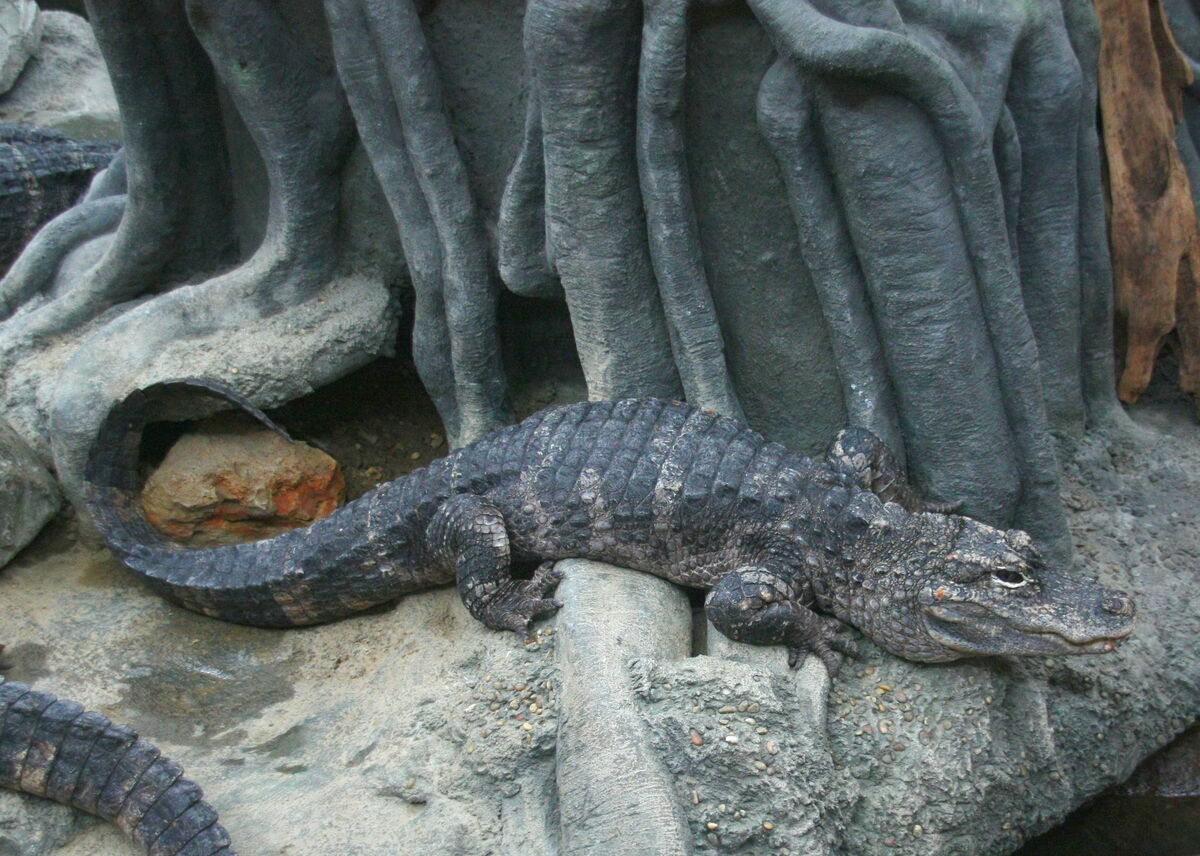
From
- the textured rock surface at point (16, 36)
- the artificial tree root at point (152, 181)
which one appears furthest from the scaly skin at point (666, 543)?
the textured rock surface at point (16, 36)

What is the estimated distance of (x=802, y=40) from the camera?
2594mm

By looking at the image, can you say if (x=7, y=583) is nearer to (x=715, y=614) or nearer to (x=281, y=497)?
(x=281, y=497)

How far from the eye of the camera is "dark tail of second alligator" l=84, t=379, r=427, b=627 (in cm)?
320

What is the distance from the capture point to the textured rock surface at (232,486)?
368 centimetres

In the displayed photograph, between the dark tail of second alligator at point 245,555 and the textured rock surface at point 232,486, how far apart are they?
0.37 ft

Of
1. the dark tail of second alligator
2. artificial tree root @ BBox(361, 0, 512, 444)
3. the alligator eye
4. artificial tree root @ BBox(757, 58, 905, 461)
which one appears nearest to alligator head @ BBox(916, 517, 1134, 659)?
the alligator eye

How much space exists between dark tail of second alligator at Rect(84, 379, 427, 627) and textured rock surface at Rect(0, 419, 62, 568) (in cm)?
31

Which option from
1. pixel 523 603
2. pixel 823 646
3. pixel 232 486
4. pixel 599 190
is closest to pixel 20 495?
pixel 232 486

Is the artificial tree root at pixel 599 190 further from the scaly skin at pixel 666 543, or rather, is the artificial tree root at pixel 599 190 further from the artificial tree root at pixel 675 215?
the scaly skin at pixel 666 543

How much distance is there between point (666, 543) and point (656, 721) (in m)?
0.65

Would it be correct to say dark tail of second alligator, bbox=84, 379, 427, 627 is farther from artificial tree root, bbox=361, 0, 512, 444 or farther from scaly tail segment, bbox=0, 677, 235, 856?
scaly tail segment, bbox=0, 677, 235, 856

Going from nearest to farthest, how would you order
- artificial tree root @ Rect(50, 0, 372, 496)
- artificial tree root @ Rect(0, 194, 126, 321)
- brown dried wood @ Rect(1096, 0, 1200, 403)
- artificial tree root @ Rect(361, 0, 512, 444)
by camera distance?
1. artificial tree root @ Rect(361, 0, 512, 444)
2. brown dried wood @ Rect(1096, 0, 1200, 403)
3. artificial tree root @ Rect(50, 0, 372, 496)
4. artificial tree root @ Rect(0, 194, 126, 321)

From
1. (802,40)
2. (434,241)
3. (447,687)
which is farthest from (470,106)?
A: (447,687)

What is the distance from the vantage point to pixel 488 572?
2.98 metres
